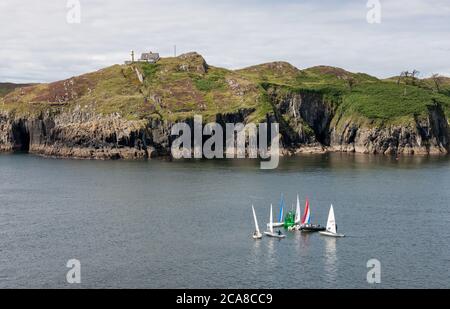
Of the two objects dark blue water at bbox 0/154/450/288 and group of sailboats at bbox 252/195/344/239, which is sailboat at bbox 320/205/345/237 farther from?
dark blue water at bbox 0/154/450/288

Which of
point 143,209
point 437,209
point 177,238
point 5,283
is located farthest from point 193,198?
point 5,283

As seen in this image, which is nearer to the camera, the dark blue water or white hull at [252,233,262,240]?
the dark blue water

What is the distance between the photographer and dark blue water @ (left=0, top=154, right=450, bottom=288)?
83.9 metres

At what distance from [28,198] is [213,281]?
83.9 m

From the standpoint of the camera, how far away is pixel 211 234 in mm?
108500

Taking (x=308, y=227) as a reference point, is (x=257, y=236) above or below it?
below

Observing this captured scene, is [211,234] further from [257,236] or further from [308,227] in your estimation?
[308,227]

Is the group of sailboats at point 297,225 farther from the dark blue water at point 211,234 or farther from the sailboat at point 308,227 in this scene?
the dark blue water at point 211,234

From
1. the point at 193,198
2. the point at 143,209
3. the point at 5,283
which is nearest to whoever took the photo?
the point at 5,283

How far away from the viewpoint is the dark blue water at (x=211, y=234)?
8388 cm

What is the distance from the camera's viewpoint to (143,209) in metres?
135

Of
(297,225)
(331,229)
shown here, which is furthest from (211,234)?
(331,229)

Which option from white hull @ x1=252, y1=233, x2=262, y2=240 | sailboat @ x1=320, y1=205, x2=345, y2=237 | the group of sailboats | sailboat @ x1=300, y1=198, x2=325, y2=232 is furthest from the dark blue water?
sailboat @ x1=300, y1=198, x2=325, y2=232
